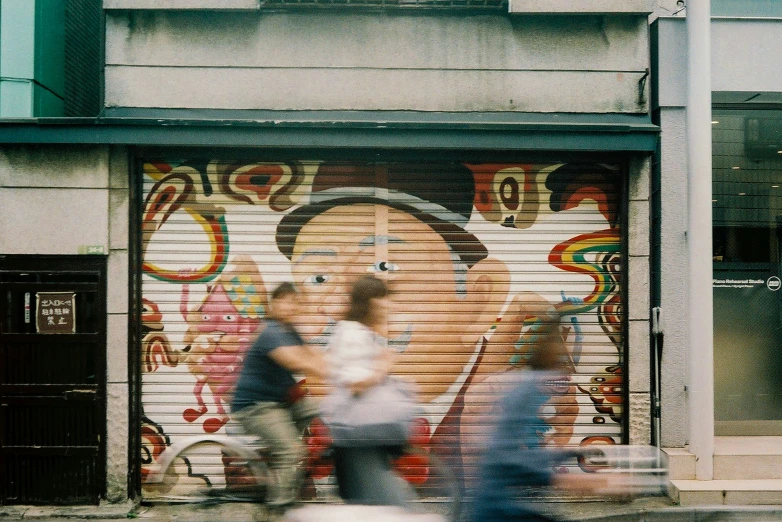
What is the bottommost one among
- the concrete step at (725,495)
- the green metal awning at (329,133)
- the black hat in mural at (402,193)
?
the concrete step at (725,495)

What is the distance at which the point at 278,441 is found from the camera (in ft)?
17.0

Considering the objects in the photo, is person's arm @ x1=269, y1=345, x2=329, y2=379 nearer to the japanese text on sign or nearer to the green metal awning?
the green metal awning

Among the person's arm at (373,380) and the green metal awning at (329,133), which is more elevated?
the green metal awning at (329,133)

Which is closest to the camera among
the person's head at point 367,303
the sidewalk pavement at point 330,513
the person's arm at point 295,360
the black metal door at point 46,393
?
the sidewalk pavement at point 330,513

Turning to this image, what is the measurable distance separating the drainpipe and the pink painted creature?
4652mm

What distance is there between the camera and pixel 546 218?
25.8ft

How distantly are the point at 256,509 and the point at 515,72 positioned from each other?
5.20m

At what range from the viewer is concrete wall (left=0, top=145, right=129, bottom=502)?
733 centimetres

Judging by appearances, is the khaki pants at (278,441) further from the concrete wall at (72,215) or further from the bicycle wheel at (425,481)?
the concrete wall at (72,215)

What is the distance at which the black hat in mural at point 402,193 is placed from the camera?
7.76m

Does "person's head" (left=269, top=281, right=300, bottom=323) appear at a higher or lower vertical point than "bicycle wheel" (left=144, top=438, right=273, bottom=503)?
higher

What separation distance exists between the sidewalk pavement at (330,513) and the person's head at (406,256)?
2.02 m

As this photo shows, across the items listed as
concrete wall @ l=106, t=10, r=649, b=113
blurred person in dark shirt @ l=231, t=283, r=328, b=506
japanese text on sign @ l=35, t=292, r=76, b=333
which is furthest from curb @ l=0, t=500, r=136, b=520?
concrete wall @ l=106, t=10, r=649, b=113

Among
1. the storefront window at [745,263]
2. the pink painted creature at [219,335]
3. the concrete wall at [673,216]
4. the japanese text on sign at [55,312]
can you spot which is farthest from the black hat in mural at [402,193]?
the storefront window at [745,263]
